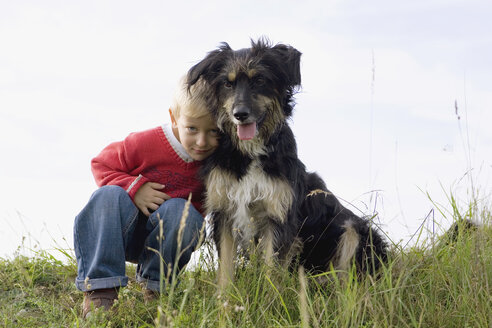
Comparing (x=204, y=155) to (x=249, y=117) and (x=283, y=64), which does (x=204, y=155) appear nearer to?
(x=249, y=117)

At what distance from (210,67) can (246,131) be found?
2.10ft

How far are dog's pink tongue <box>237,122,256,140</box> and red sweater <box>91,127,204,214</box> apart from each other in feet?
1.86

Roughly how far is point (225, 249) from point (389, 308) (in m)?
1.44

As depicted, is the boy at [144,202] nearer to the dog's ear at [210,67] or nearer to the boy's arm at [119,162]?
the boy's arm at [119,162]

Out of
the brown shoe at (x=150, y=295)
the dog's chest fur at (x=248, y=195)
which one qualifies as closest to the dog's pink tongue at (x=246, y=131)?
the dog's chest fur at (x=248, y=195)

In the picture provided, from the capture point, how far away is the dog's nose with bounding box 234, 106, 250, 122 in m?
3.54

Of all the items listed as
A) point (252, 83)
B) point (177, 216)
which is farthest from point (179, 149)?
point (252, 83)

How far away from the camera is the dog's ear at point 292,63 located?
3861 mm

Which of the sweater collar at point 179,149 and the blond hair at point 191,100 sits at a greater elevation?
the blond hair at point 191,100

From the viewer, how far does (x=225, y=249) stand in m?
3.85

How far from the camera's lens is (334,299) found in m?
3.19

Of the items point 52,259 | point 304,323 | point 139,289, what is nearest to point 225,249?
point 139,289

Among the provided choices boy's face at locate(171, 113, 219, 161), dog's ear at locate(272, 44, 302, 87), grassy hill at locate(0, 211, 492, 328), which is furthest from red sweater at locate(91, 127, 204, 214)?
dog's ear at locate(272, 44, 302, 87)

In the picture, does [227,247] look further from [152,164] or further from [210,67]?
[210,67]
